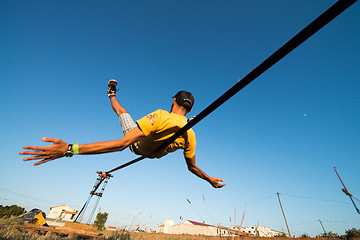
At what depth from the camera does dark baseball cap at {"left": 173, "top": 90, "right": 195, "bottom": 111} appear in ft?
12.1

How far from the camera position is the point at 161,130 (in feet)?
9.87

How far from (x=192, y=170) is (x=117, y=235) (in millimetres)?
2237

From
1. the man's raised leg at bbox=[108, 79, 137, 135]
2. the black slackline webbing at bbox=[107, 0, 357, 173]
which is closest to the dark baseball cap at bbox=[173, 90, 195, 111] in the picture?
the man's raised leg at bbox=[108, 79, 137, 135]

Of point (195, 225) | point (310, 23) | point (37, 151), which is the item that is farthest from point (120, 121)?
point (195, 225)

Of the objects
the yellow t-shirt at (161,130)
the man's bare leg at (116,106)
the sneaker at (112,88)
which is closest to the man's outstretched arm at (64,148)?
the yellow t-shirt at (161,130)

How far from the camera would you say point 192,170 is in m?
4.34

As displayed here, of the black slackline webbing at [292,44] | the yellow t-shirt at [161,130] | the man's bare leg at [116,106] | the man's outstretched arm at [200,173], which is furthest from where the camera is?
the man's bare leg at [116,106]

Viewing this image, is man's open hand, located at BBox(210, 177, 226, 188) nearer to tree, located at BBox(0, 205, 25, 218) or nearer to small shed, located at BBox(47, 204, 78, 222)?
tree, located at BBox(0, 205, 25, 218)

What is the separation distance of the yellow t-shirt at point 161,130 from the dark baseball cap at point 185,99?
1.59ft

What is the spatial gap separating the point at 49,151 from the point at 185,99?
2.62 m

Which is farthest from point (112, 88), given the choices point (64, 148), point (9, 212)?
point (9, 212)

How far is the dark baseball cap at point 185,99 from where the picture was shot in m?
3.68

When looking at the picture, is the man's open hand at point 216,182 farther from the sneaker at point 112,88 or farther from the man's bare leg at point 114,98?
the sneaker at point 112,88

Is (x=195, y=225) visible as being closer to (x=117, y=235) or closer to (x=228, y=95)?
(x=117, y=235)
